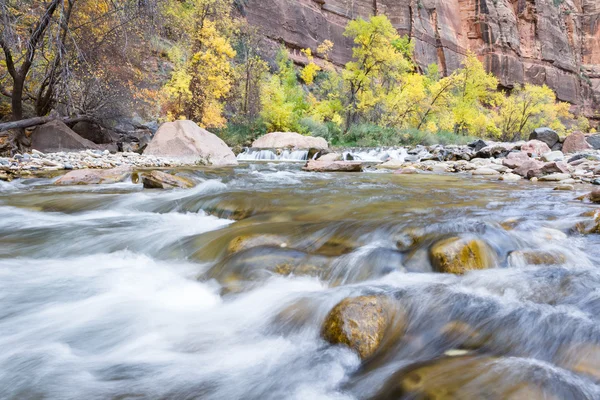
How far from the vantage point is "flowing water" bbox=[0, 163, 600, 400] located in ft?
5.14

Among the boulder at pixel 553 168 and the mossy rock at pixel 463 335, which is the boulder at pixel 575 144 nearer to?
the boulder at pixel 553 168

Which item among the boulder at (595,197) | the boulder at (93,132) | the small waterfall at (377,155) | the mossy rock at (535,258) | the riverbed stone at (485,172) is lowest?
the mossy rock at (535,258)

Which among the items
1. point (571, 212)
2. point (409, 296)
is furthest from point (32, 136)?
point (571, 212)

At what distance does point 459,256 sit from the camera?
2512 mm

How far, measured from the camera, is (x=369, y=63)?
1981cm

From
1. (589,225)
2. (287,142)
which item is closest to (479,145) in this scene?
(287,142)

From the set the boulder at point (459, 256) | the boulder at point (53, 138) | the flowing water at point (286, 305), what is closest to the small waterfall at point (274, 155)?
the boulder at point (53, 138)

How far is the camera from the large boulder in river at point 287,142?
1545 cm

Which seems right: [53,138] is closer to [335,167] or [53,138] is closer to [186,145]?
[186,145]

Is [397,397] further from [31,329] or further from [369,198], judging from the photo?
[369,198]

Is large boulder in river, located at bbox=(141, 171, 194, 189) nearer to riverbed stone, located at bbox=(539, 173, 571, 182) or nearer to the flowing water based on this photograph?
the flowing water

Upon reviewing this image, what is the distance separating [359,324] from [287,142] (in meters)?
14.0

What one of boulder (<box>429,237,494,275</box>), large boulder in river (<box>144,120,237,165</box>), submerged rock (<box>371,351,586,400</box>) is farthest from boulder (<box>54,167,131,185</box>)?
submerged rock (<box>371,351,586,400</box>)

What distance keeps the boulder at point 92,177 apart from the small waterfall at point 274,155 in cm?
755
